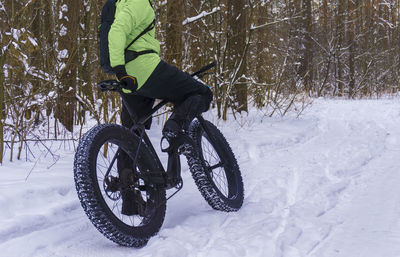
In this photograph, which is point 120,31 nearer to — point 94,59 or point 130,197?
point 130,197

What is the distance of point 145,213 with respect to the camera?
8.63ft

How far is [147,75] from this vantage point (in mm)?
2629

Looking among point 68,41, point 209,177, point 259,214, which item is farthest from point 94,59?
point 259,214

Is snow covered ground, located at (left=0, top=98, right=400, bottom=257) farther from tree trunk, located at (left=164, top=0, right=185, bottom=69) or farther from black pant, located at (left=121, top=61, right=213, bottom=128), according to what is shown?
tree trunk, located at (left=164, top=0, right=185, bottom=69)

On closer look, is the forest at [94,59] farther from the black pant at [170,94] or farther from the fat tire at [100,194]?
the fat tire at [100,194]

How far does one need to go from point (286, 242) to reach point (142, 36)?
1.67 meters

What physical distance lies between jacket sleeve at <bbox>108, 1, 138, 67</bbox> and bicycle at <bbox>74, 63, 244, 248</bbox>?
0.55 feet

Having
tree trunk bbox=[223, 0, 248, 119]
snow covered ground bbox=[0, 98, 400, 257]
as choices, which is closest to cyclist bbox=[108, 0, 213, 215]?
snow covered ground bbox=[0, 98, 400, 257]

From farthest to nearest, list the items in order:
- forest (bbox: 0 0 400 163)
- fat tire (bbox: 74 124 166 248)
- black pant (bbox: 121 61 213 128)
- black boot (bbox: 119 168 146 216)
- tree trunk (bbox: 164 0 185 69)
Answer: tree trunk (bbox: 164 0 185 69) < forest (bbox: 0 0 400 163) < black pant (bbox: 121 61 213 128) < black boot (bbox: 119 168 146 216) < fat tire (bbox: 74 124 166 248)

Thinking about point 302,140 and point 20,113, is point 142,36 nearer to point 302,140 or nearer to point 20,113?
point 20,113

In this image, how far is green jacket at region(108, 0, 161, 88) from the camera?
7.75 ft

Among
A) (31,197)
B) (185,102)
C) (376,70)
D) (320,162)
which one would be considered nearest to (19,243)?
(31,197)

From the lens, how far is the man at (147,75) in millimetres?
2373

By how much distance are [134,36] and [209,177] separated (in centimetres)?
122
